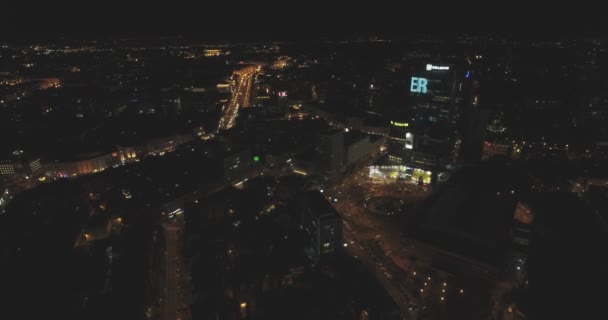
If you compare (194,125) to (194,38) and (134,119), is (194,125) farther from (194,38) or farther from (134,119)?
(194,38)

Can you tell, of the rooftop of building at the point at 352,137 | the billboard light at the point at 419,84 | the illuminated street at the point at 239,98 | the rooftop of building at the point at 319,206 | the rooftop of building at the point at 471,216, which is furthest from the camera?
the illuminated street at the point at 239,98

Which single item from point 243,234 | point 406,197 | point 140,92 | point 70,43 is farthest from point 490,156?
point 70,43

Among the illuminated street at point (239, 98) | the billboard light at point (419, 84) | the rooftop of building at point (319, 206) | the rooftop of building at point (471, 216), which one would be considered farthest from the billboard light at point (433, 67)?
the illuminated street at point (239, 98)

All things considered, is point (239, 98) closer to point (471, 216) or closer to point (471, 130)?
point (471, 130)

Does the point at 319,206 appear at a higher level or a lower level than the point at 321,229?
higher

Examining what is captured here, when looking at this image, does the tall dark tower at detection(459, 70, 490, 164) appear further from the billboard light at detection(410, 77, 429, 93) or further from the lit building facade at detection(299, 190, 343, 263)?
the lit building facade at detection(299, 190, 343, 263)

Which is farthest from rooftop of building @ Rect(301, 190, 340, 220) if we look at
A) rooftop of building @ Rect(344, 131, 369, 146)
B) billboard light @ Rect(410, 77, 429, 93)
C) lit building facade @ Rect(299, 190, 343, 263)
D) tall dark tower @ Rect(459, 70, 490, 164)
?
tall dark tower @ Rect(459, 70, 490, 164)

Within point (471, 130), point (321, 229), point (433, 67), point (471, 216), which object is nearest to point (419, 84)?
point (433, 67)

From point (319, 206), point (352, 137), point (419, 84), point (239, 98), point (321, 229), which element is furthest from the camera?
point (239, 98)

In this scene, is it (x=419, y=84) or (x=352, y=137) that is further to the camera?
(x=352, y=137)

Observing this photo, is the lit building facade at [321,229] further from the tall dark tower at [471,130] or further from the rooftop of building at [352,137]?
the tall dark tower at [471,130]

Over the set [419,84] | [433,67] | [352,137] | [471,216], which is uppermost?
[433,67]
